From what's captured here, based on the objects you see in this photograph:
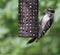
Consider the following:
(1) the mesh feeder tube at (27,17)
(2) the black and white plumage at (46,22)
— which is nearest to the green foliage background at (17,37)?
(2) the black and white plumage at (46,22)

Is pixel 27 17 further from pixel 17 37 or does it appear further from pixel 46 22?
pixel 17 37

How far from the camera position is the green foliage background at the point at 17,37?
6.71 metres

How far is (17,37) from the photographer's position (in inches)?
276

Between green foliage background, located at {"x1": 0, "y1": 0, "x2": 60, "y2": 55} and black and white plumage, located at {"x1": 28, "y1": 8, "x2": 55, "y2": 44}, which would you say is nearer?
black and white plumage, located at {"x1": 28, "y1": 8, "x2": 55, "y2": 44}

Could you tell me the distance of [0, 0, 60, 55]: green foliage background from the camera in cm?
671

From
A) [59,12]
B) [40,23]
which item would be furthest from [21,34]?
[59,12]

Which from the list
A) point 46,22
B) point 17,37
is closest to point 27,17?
point 46,22

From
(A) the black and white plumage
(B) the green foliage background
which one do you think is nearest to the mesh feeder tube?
(A) the black and white plumage

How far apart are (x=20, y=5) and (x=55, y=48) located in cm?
164

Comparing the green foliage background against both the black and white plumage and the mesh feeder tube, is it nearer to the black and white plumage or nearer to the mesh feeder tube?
the black and white plumage

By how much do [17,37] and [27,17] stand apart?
117 cm

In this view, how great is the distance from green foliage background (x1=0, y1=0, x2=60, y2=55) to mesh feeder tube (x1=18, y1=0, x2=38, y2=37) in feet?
1.48

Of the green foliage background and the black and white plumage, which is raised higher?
the black and white plumage

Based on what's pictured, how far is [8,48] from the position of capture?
6812mm
